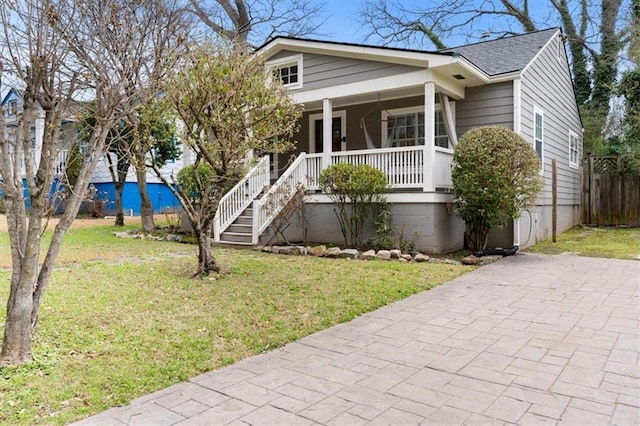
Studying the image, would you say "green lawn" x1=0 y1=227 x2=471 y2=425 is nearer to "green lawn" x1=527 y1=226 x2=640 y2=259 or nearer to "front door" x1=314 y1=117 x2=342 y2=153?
"green lawn" x1=527 y1=226 x2=640 y2=259

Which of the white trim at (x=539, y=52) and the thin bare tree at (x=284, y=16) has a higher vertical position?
the thin bare tree at (x=284, y=16)

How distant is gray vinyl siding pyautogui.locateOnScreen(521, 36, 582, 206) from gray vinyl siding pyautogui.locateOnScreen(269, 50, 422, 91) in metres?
3.25

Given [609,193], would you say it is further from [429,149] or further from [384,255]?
[384,255]

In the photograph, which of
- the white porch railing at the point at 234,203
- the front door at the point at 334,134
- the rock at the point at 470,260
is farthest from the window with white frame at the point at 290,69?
the rock at the point at 470,260

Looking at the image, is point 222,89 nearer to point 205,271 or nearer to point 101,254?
point 205,271

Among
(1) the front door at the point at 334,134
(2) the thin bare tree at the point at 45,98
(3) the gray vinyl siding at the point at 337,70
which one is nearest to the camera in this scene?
(2) the thin bare tree at the point at 45,98

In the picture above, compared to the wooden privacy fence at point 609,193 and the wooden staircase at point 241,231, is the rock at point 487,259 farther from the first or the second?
the wooden privacy fence at point 609,193

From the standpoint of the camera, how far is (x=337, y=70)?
1101cm

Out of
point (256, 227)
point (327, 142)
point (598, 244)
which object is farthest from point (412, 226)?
point (598, 244)

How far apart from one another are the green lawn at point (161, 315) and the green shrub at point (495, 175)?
4.83 ft

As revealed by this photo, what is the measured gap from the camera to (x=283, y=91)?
25.6ft

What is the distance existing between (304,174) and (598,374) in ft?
28.0

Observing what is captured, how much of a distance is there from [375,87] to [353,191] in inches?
104

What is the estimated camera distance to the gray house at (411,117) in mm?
9539
